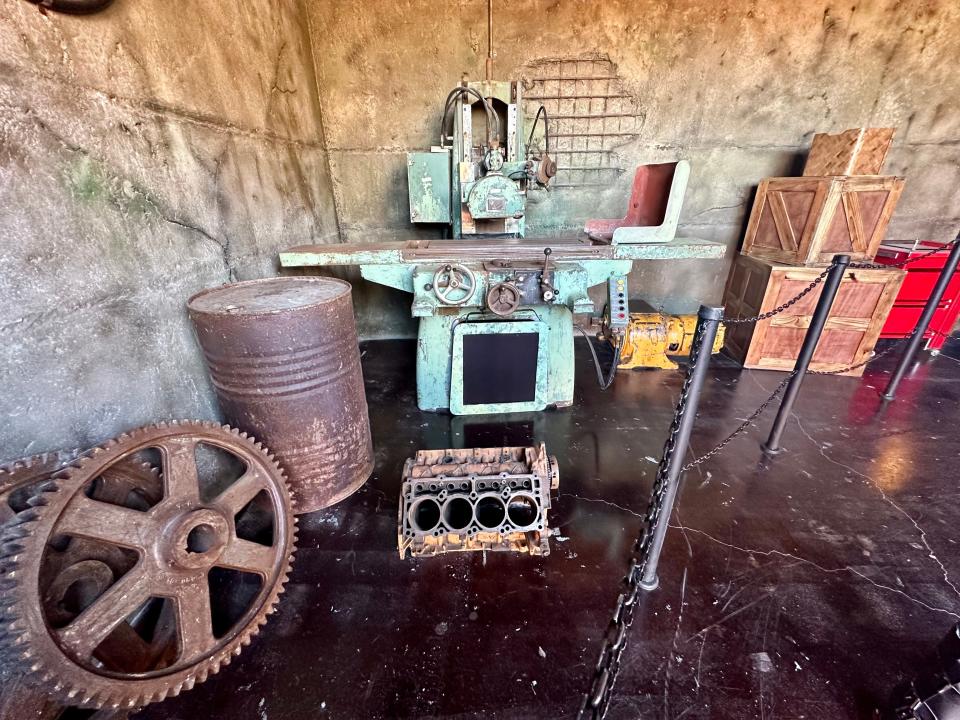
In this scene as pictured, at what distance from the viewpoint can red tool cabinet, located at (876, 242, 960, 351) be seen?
11.1 feet

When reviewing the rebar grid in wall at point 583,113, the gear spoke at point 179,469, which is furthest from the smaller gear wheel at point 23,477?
the rebar grid in wall at point 583,113

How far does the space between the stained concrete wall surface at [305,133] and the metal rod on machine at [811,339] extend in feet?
6.75

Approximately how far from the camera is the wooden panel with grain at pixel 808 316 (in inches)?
123

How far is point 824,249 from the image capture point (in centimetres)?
313

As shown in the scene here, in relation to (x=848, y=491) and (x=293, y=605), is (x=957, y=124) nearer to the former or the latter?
(x=848, y=491)

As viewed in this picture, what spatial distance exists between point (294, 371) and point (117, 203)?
0.89 metres

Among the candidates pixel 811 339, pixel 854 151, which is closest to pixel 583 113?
pixel 854 151

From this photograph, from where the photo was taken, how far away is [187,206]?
189 cm

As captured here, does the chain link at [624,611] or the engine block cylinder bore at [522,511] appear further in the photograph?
the engine block cylinder bore at [522,511]

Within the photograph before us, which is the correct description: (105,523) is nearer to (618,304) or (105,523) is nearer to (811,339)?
(618,304)

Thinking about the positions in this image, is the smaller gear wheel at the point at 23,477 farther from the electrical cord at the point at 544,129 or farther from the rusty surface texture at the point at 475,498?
the electrical cord at the point at 544,129

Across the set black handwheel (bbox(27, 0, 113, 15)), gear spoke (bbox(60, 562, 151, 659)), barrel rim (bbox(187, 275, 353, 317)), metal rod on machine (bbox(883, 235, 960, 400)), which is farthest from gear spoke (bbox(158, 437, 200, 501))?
metal rod on machine (bbox(883, 235, 960, 400))

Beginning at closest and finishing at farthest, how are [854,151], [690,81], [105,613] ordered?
[105,613]
[854,151]
[690,81]

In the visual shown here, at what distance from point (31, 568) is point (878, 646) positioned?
2.65m
